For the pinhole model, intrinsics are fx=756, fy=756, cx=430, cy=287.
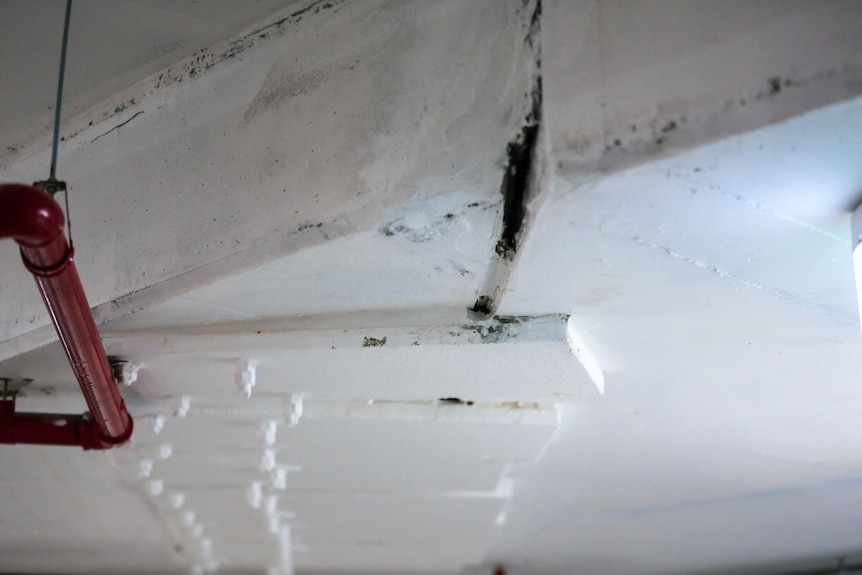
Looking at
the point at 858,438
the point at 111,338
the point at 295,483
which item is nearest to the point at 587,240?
the point at 111,338

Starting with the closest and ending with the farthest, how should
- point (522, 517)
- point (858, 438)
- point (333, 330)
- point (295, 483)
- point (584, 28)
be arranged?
1. point (584, 28)
2. point (333, 330)
3. point (858, 438)
4. point (295, 483)
5. point (522, 517)

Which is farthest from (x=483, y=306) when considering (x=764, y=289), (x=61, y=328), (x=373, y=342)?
(x=61, y=328)

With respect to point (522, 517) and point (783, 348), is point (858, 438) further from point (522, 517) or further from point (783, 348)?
point (522, 517)

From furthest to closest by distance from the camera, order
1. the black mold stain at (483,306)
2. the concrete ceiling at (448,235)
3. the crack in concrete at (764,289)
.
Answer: the black mold stain at (483,306) < the crack in concrete at (764,289) < the concrete ceiling at (448,235)

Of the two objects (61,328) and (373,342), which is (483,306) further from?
(61,328)

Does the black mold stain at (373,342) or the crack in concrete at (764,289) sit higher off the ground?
→ the black mold stain at (373,342)

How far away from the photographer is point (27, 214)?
36.9 inches

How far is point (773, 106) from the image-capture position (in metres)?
0.83

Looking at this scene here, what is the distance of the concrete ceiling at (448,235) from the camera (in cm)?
91

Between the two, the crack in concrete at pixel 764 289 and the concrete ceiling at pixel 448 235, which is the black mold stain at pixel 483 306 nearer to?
the concrete ceiling at pixel 448 235

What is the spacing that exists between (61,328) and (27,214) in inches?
12.5

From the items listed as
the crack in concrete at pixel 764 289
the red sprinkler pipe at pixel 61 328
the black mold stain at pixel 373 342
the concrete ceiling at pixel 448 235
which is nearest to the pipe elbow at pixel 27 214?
the red sprinkler pipe at pixel 61 328

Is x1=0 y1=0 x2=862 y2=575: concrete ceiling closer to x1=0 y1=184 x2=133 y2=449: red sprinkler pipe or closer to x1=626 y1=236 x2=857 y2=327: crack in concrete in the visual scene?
x1=626 y1=236 x2=857 y2=327: crack in concrete

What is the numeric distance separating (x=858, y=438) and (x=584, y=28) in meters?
1.69
